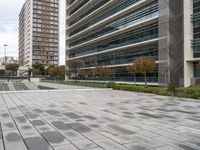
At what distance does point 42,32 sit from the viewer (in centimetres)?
13412

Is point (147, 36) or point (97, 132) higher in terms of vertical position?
point (147, 36)

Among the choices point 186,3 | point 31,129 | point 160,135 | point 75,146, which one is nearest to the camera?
point 75,146

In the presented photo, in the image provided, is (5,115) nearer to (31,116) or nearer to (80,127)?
(31,116)

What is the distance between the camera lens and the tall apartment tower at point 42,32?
13112 centimetres

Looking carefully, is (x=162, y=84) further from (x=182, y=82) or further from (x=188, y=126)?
(x=188, y=126)

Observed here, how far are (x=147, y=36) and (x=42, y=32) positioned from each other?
330 feet

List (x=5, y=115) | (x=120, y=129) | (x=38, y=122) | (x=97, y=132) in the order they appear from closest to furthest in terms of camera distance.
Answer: (x=97, y=132)
(x=120, y=129)
(x=38, y=122)
(x=5, y=115)

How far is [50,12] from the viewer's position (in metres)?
136

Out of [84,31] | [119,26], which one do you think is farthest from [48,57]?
[119,26]

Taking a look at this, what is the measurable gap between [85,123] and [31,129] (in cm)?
225

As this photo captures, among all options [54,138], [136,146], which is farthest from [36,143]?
[136,146]

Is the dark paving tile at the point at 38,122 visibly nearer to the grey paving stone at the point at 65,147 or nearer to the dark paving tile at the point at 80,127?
the dark paving tile at the point at 80,127

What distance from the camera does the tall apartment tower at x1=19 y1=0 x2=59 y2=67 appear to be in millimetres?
131125

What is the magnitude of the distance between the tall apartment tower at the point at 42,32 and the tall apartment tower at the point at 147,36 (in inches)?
2727
